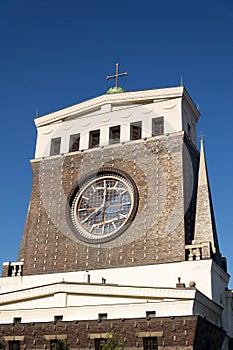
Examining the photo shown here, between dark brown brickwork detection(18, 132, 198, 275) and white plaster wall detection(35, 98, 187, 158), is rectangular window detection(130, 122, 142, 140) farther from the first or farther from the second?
dark brown brickwork detection(18, 132, 198, 275)

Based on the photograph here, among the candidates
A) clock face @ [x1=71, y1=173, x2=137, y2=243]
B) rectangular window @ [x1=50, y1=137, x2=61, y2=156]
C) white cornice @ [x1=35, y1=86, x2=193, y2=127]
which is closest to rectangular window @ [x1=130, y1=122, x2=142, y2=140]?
white cornice @ [x1=35, y1=86, x2=193, y2=127]

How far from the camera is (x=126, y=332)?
107 ft

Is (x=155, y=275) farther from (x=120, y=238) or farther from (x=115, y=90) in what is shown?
(x=115, y=90)

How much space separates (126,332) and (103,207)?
1372 cm

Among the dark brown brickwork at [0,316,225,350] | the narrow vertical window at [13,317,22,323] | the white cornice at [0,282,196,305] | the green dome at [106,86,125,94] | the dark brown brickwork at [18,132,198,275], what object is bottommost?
the dark brown brickwork at [0,316,225,350]

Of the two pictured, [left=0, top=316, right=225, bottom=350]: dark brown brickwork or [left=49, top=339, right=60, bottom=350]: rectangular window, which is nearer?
[left=0, top=316, right=225, bottom=350]: dark brown brickwork

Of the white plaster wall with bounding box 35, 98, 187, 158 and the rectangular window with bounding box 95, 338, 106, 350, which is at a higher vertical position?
the white plaster wall with bounding box 35, 98, 187, 158

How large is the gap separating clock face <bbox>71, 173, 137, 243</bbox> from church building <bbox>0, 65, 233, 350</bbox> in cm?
9

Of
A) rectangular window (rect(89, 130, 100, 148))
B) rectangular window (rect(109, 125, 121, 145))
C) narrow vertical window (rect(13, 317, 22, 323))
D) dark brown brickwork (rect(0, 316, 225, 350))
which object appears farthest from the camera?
rectangular window (rect(89, 130, 100, 148))

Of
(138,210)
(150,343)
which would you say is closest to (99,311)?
(150,343)

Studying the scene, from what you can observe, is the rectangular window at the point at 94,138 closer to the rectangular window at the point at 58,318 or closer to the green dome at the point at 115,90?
the green dome at the point at 115,90

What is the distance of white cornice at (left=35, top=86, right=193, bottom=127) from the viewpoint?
46.3m

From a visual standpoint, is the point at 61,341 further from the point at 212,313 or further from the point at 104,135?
the point at 104,135

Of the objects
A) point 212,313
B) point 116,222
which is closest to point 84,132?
point 116,222
